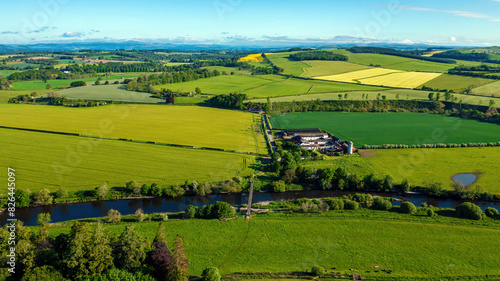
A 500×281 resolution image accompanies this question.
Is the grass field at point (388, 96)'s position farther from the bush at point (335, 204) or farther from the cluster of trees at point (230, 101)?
the bush at point (335, 204)

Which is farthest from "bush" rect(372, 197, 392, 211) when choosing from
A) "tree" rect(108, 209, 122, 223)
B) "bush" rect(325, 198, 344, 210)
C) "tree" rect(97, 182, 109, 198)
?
"tree" rect(97, 182, 109, 198)

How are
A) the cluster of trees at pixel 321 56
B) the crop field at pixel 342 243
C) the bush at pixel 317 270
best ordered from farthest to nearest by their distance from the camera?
1. the cluster of trees at pixel 321 56
2. the crop field at pixel 342 243
3. the bush at pixel 317 270

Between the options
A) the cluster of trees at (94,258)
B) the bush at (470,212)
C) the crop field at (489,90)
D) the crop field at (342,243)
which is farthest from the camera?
the crop field at (489,90)

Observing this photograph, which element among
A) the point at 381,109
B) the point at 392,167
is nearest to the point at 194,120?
the point at 392,167

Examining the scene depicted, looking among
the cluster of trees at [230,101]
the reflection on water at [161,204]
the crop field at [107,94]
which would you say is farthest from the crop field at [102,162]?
the crop field at [107,94]

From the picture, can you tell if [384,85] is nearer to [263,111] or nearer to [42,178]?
[263,111]

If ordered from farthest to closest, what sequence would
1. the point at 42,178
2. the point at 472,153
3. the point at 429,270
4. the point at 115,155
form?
1. the point at 472,153
2. the point at 115,155
3. the point at 42,178
4. the point at 429,270
